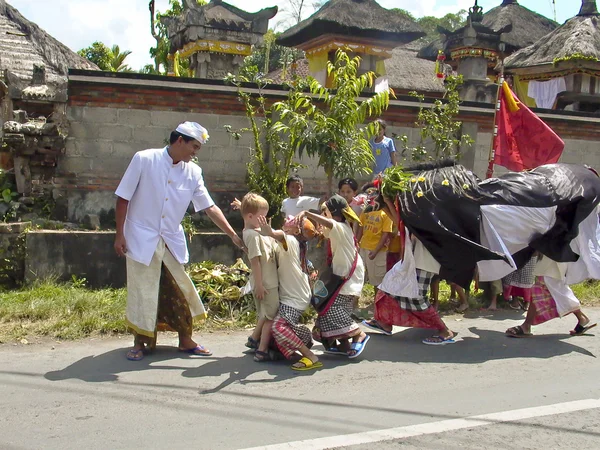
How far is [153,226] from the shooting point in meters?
5.55

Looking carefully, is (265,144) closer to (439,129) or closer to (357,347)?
(439,129)

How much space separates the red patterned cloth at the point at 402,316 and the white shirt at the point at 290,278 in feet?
3.80

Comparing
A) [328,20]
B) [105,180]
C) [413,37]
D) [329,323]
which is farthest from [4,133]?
[413,37]

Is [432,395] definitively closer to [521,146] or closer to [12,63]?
[521,146]

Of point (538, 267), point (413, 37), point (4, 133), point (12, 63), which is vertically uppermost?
point (413, 37)

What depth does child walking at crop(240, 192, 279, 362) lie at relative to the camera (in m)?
5.43

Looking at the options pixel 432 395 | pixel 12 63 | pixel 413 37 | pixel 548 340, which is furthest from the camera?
pixel 413 37

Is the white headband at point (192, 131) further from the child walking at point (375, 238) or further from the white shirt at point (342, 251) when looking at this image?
the child walking at point (375, 238)

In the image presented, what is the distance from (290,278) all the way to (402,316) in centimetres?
134

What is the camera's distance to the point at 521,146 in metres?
8.35

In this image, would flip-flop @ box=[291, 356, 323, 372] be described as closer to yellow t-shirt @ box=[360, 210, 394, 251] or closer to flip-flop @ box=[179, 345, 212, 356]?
flip-flop @ box=[179, 345, 212, 356]

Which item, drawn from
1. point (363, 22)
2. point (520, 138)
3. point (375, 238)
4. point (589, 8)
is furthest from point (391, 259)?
point (589, 8)

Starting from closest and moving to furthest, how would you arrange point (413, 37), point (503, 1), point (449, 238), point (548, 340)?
point (449, 238) < point (548, 340) < point (413, 37) < point (503, 1)

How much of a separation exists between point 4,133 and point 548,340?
662 centimetres
